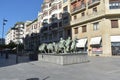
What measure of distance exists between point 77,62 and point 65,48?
2.03 metres

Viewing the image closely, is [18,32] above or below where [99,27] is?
below

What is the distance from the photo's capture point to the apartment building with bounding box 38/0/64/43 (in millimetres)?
52500

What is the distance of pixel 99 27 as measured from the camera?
118 feet

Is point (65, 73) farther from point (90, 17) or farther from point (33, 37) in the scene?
point (33, 37)

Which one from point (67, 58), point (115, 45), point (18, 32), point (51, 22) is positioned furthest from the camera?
point (51, 22)

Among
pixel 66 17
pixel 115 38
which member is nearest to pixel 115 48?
pixel 115 38

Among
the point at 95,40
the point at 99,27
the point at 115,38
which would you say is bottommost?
the point at 95,40

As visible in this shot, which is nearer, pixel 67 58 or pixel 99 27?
pixel 67 58

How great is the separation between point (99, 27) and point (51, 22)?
24.3 m

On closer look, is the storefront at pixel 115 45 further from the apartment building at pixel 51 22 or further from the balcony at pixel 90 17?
the apartment building at pixel 51 22

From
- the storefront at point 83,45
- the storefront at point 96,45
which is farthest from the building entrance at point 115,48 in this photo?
the storefront at point 83,45

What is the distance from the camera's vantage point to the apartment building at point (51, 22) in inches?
2067

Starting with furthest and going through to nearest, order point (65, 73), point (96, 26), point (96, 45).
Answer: point (96, 26) → point (96, 45) → point (65, 73)

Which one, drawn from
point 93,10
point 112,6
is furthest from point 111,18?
point 93,10
